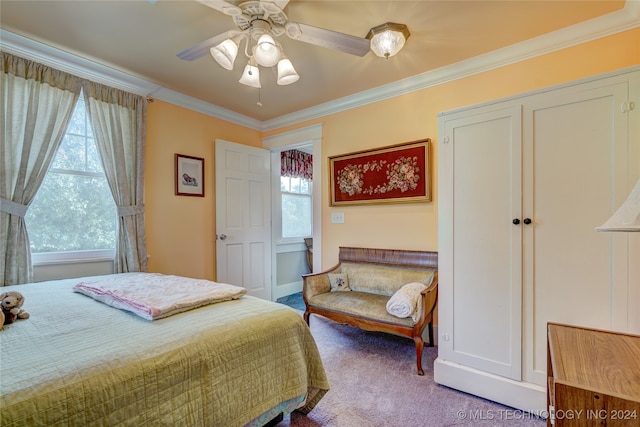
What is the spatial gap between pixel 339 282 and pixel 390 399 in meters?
1.28

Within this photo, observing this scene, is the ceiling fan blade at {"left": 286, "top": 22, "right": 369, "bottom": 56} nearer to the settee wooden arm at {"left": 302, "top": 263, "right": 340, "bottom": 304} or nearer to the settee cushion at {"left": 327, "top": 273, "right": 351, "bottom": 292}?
the settee wooden arm at {"left": 302, "top": 263, "right": 340, "bottom": 304}

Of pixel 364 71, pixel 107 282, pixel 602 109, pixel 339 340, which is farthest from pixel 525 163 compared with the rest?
pixel 107 282

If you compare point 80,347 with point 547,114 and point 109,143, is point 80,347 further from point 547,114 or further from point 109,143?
point 547,114

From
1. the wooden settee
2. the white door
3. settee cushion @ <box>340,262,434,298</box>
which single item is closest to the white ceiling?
the white door

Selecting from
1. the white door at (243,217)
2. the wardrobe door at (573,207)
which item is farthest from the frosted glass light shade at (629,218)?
the white door at (243,217)

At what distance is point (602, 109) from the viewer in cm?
152

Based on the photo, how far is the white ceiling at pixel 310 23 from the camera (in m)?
1.83

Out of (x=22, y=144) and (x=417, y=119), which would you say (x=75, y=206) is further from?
(x=417, y=119)

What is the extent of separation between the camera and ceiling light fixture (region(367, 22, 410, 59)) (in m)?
1.99

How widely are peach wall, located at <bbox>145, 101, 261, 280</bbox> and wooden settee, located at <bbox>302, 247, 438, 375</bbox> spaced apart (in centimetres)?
137

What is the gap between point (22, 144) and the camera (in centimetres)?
211

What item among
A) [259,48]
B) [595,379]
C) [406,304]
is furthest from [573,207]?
[259,48]

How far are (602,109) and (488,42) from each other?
1.08 m

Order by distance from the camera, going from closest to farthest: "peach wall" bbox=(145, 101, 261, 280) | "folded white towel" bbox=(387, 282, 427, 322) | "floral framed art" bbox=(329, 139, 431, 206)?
"folded white towel" bbox=(387, 282, 427, 322) < "floral framed art" bbox=(329, 139, 431, 206) < "peach wall" bbox=(145, 101, 261, 280)
